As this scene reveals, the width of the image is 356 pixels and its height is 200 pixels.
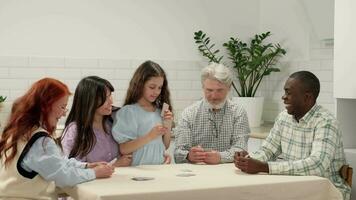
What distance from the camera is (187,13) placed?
5516 mm

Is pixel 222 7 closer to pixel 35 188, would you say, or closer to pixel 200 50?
pixel 200 50

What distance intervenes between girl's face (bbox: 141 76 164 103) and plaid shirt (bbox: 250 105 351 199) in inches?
26.5

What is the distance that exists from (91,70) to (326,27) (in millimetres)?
2029

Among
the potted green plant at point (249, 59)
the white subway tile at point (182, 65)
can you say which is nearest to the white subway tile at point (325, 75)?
the potted green plant at point (249, 59)

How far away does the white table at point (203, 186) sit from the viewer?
7.95 ft

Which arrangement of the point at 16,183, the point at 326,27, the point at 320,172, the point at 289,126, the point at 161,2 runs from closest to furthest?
the point at 16,183
the point at 320,172
the point at 289,126
the point at 326,27
the point at 161,2

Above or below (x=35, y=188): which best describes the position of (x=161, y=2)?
above

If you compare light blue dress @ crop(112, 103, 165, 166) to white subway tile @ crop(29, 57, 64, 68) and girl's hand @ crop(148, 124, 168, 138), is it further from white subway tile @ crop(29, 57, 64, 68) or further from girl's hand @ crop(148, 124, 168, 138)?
white subway tile @ crop(29, 57, 64, 68)

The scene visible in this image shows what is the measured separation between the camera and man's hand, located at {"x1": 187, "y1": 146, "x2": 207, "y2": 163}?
→ 3.33 meters

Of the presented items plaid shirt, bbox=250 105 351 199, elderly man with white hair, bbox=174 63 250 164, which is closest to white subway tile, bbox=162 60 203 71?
elderly man with white hair, bbox=174 63 250 164

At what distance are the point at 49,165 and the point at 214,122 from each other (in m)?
1.35

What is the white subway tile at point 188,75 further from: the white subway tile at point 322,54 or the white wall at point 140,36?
the white subway tile at point 322,54

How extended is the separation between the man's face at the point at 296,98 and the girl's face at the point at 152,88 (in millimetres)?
744

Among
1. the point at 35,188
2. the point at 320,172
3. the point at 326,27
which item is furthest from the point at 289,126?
the point at 326,27
